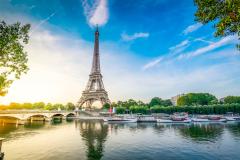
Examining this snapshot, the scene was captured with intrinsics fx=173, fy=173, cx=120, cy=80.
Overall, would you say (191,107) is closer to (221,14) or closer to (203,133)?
(203,133)

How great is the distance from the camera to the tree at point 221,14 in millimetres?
9727

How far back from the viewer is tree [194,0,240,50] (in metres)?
9.73

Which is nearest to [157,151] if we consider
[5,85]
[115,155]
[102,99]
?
[115,155]

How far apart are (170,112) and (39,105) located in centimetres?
10540

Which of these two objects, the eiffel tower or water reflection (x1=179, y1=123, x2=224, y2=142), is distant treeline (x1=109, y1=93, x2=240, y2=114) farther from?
water reflection (x1=179, y1=123, x2=224, y2=142)

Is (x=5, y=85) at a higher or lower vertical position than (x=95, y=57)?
lower

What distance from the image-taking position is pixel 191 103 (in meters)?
112

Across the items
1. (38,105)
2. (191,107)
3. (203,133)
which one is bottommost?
(203,133)

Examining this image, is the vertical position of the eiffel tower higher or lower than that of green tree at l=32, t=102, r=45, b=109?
higher

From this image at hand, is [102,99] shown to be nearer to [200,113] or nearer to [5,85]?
[200,113]

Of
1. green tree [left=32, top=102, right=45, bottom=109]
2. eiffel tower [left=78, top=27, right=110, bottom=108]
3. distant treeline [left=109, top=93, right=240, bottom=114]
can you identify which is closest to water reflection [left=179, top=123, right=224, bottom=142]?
distant treeline [left=109, top=93, right=240, bottom=114]

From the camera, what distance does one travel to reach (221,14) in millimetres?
10906

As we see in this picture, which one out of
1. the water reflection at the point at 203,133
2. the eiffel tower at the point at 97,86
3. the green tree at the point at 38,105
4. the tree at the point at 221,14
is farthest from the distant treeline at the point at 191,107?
the tree at the point at 221,14

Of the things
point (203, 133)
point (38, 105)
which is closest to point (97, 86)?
point (38, 105)
